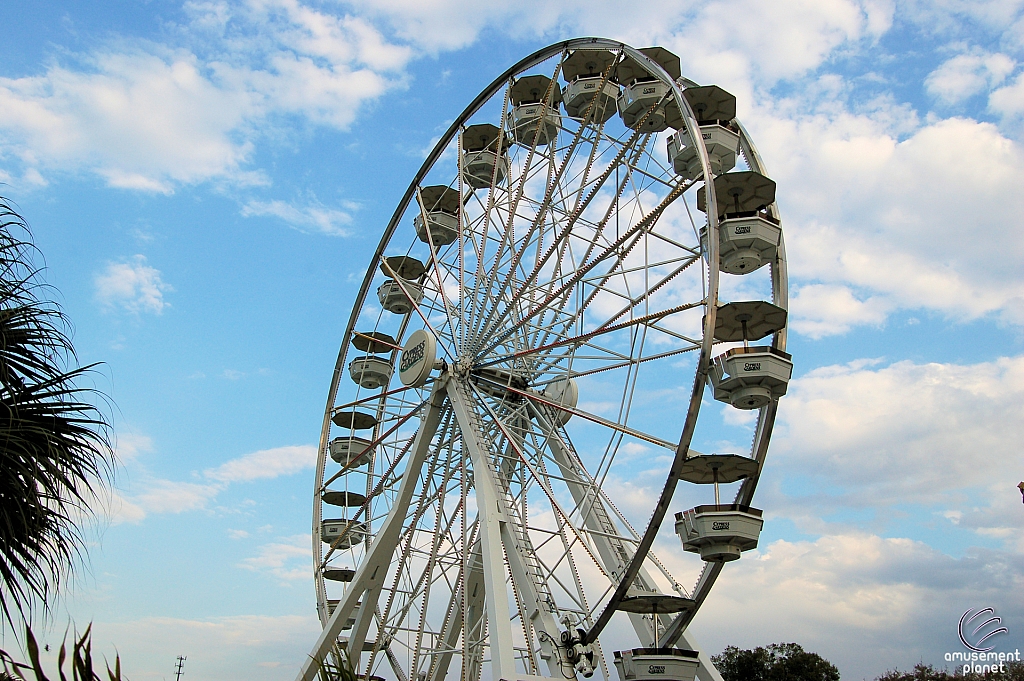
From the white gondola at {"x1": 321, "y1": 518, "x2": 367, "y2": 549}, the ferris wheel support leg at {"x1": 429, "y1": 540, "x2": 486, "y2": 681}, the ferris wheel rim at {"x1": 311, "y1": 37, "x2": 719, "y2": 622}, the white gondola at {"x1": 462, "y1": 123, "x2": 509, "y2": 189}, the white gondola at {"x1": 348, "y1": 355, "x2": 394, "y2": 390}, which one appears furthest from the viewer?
the white gondola at {"x1": 348, "y1": 355, "x2": 394, "y2": 390}

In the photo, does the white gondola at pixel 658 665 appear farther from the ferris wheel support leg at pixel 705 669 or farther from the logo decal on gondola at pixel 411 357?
the logo decal on gondola at pixel 411 357

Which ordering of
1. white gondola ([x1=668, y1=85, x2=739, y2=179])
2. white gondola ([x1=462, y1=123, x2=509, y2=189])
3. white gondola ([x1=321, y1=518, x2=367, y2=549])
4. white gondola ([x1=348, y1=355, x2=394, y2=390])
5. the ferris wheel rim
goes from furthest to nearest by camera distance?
white gondola ([x1=348, y1=355, x2=394, y2=390]) → white gondola ([x1=321, y1=518, x2=367, y2=549]) → white gondola ([x1=462, y1=123, x2=509, y2=189]) → white gondola ([x1=668, y1=85, x2=739, y2=179]) → the ferris wheel rim

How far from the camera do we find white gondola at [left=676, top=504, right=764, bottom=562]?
585 inches

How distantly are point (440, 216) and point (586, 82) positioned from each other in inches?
231

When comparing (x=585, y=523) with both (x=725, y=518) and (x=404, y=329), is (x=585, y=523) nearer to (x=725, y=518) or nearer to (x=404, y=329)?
(x=725, y=518)

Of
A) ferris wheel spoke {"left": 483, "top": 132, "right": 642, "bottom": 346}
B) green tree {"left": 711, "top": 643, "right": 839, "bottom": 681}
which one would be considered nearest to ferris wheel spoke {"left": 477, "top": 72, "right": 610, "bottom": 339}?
ferris wheel spoke {"left": 483, "top": 132, "right": 642, "bottom": 346}

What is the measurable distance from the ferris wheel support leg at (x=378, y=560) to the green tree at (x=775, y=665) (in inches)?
1106

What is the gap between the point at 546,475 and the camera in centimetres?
1739

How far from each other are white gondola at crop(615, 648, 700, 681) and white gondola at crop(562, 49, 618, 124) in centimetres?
1073

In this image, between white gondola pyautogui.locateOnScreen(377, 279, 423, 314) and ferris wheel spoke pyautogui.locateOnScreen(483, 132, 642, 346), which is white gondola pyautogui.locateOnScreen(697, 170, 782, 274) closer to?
ferris wheel spoke pyautogui.locateOnScreen(483, 132, 642, 346)

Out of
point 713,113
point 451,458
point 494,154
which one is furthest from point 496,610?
point 494,154

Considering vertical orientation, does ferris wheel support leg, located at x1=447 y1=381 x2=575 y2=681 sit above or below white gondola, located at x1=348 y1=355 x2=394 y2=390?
below

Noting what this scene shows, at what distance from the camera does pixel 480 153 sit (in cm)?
2264

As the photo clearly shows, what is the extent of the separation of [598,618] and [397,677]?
7.65 meters
